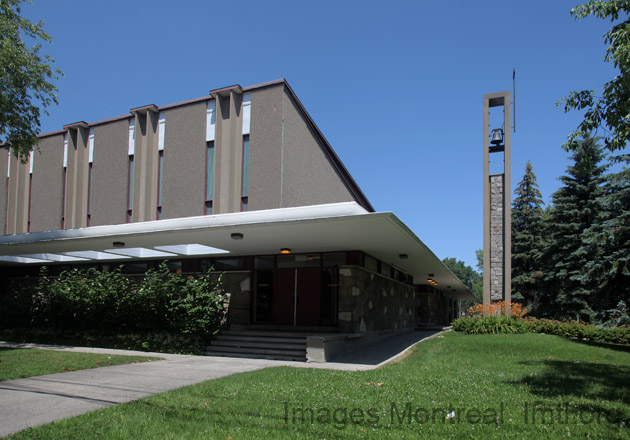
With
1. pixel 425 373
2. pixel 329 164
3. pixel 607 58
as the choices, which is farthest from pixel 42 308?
pixel 607 58

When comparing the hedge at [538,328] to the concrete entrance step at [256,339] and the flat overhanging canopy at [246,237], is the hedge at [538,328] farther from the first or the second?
the concrete entrance step at [256,339]

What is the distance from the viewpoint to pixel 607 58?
7062 millimetres

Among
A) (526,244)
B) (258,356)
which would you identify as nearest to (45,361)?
(258,356)

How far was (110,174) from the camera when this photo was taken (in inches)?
775

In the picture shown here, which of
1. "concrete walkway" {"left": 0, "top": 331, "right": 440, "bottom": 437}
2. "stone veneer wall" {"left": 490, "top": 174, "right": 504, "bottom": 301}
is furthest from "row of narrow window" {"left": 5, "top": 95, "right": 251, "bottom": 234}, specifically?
"stone veneer wall" {"left": 490, "top": 174, "right": 504, "bottom": 301}

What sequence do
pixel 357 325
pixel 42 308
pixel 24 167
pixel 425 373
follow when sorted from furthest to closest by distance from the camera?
1. pixel 24 167
2. pixel 42 308
3. pixel 357 325
4. pixel 425 373

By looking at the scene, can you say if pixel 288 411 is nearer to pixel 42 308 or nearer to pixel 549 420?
pixel 549 420

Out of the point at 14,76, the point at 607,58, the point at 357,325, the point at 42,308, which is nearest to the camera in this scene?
the point at 607,58

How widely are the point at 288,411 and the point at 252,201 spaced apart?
11.2 meters

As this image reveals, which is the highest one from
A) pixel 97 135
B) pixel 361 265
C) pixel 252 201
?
pixel 97 135

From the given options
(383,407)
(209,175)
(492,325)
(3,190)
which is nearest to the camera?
(383,407)

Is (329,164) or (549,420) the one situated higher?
(329,164)

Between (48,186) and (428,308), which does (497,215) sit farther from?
(48,186)

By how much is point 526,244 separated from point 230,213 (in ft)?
88.3
